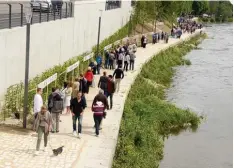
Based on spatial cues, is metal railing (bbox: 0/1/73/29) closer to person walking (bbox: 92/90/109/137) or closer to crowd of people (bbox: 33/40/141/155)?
crowd of people (bbox: 33/40/141/155)

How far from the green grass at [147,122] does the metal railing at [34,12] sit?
450 centimetres

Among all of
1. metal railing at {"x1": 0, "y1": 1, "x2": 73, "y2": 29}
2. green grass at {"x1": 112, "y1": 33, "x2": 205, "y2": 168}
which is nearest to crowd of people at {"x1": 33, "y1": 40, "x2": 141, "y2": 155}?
green grass at {"x1": 112, "y1": 33, "x2": 205, "y2": 168}

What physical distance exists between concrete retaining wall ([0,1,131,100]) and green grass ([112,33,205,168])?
11.1ft

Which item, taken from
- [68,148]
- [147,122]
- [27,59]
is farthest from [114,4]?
[68,148]

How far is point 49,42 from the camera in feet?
58.9

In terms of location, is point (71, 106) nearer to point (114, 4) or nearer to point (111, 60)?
point (111, 60)

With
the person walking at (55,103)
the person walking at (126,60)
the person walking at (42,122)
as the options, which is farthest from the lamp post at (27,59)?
the person walking at (126,60)

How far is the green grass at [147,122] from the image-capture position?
12.3m

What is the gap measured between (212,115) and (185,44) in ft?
91.5

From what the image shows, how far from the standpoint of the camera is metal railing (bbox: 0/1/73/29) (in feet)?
47.5

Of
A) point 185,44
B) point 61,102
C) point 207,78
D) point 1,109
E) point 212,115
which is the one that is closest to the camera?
point 61,102

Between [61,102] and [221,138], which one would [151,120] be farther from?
[61,102]

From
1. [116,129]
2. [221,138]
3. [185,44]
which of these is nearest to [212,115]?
[221,138]

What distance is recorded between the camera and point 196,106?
72.6 feet
